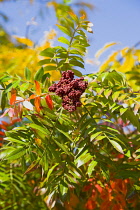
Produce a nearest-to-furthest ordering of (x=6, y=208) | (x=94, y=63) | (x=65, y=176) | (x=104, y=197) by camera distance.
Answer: (x=65, y=176)
(x=104, y=197)
(x=6, y=208)
(x=94, y=63)

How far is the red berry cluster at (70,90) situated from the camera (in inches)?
59.0

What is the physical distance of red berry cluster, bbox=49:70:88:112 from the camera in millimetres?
1498

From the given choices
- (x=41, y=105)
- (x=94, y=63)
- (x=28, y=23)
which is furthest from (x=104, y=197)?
(x=28, y=23)

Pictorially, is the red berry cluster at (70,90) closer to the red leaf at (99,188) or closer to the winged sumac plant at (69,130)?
the winged sumac plant at (69,130)

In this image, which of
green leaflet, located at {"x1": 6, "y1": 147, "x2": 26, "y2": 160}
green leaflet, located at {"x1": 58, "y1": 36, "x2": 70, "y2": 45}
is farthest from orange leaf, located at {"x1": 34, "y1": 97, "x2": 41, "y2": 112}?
green leaflet, located at {"x1": 58, "y1": 36, "x2": 70, "y2": 45}

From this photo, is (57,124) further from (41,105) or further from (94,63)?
(94,63)

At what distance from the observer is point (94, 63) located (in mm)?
3607

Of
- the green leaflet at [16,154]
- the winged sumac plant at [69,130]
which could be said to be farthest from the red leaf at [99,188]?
the green leaflet at [16,154]

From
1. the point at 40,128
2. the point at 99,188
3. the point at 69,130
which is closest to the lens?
the point at 40,128

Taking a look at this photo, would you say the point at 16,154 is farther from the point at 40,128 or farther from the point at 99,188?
the point at 99,188

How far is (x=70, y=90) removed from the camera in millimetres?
1520

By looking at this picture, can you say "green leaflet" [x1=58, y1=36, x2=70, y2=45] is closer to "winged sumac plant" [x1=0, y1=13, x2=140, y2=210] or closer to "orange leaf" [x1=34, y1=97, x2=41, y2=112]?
"winged sumac plant" [x1=0, y1=13, x2=140, y2=210]

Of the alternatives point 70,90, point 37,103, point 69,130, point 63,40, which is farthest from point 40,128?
point 63,40

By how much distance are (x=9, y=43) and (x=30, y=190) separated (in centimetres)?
234
